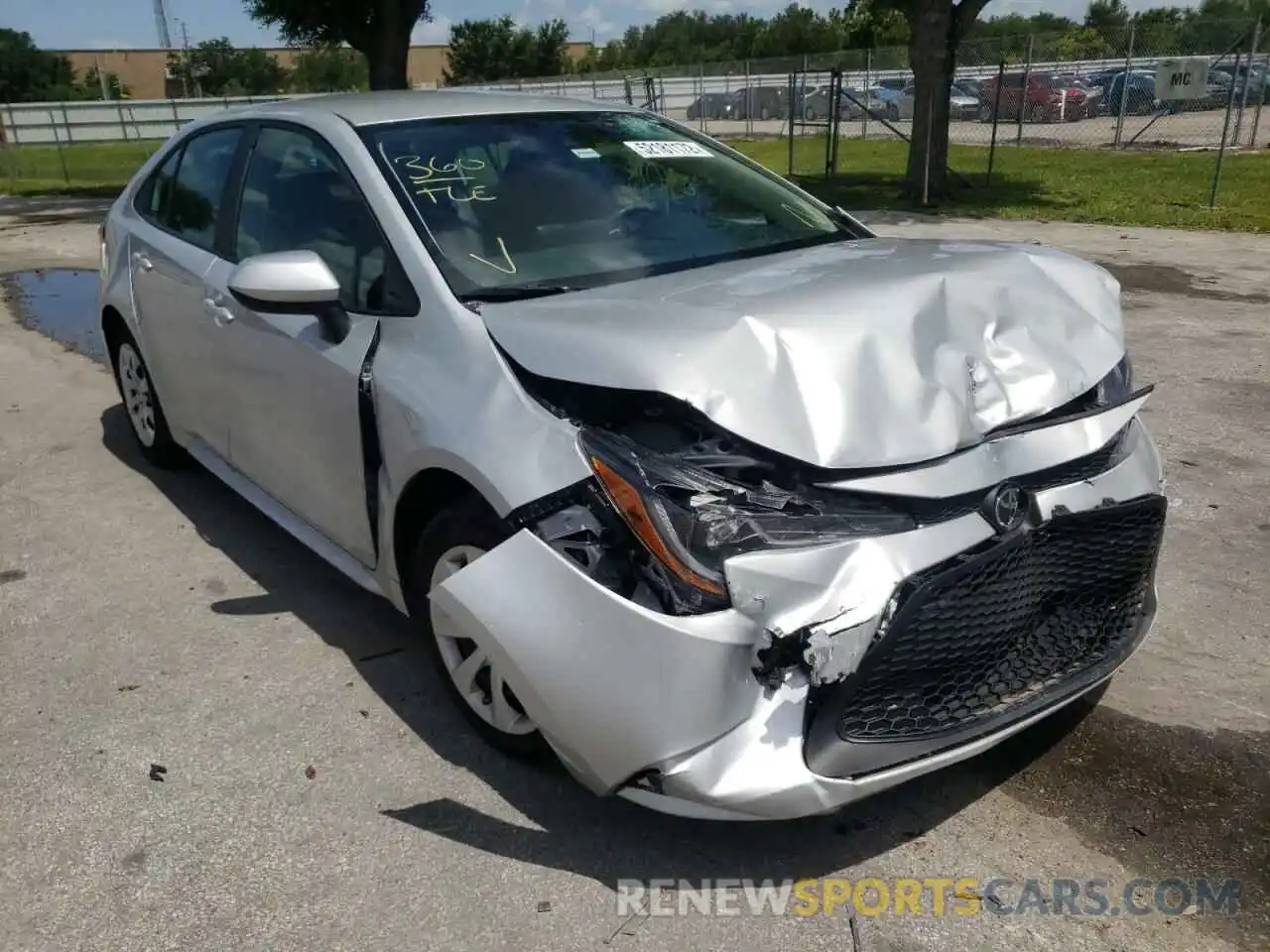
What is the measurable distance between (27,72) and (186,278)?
82.2m

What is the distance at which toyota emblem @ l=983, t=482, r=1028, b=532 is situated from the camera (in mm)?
2400

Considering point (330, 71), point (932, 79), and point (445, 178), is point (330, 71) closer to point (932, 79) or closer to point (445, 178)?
point (932, 79)

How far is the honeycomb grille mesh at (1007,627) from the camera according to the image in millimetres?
2295

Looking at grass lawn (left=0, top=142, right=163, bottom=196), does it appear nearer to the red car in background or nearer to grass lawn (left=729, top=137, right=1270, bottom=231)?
grass lawn (left=729, top=137, right=1270, bottom=231)

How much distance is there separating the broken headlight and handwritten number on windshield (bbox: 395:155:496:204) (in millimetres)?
1250

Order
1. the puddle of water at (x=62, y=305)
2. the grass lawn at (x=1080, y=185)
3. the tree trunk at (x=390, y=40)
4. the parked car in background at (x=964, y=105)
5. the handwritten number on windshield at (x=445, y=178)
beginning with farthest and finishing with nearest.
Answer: the parked car in background at (x=964, y=105)
the tree trunk at (x=390, y=40)
the grass lawn at (x=1080, y=185)
the puddle of water at (x=62, y=305)
the handwritten number on windshield at (x=445, y=178)

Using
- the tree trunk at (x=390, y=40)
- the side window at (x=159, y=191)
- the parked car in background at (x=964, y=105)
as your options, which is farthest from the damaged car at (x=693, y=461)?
the parked car in background at (x=964, y=105)

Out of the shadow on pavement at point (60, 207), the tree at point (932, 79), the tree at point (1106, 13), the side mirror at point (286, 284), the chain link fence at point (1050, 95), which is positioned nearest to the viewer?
the side mirror at point (286, 284)

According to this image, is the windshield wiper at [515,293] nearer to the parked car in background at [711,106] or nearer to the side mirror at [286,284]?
the side mirror at [286,284]

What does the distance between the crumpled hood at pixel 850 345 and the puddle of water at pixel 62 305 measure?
5800mm

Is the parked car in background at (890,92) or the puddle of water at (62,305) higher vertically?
the parked car in background at (890,92)

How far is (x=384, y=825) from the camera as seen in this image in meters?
2.78

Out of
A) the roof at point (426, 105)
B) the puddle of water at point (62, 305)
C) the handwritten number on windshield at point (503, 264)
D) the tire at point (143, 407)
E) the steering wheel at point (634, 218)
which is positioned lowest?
the puddle of water at point (62, 305)

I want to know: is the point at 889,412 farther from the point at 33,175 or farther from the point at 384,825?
the point at 33,175
